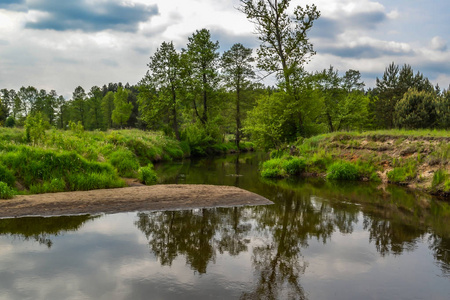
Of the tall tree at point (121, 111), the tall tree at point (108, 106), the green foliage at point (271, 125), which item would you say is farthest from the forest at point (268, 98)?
the tall tree at point (108, 106)

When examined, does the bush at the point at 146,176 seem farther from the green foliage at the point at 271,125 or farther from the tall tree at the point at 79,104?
the tall tree at the point at 79,104

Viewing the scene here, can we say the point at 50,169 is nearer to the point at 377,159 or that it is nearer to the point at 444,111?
the point at 377,159

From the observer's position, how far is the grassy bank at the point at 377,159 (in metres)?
16.5

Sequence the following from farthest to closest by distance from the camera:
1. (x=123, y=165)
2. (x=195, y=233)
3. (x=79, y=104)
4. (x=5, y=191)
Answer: (x=79, y=104)
(x=123, y=165)
(x=5, y=191)
(x=195, y=233)

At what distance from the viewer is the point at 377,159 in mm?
19812

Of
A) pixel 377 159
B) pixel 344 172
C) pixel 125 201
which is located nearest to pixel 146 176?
pixel 125 201

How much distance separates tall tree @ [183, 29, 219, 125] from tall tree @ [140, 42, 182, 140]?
220 cm

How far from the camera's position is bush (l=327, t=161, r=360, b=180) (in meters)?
19.8

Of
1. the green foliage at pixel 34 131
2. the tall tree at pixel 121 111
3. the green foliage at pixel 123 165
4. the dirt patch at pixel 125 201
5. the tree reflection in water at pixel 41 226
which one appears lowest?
the tree reflection in water at pixel 41 226

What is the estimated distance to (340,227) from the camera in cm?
1021

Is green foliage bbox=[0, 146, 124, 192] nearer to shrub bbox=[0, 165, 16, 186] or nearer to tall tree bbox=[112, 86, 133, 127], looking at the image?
shrub bbox=[0, 165, 16, 186]

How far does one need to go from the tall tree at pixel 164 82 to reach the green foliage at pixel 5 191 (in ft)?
93.8

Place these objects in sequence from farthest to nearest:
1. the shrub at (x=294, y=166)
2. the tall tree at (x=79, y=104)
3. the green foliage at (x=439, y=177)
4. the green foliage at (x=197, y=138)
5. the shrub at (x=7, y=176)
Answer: the tall tree at (x=79, y=104), the green foliage at (x=197, y=138), the shrub at (x=294, y=166), the green foliage at (x=439, y=177), the shrub at (x=7, y=176)

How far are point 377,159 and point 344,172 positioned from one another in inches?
85.0
